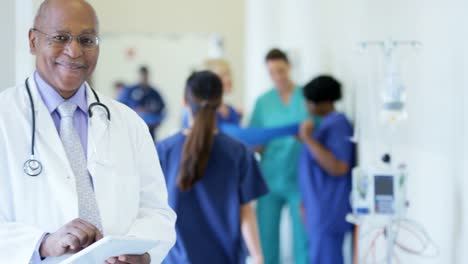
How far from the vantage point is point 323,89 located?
12.3ft

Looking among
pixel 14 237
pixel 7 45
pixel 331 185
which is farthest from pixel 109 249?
pixel 331 185

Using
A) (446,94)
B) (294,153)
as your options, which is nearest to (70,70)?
(446,94)

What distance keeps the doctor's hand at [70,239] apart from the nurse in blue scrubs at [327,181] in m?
2.19

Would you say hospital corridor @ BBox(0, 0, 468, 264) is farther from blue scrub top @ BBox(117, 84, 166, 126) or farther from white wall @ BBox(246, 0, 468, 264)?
blue scrub top @ BBox(117, 84, 166, 126)

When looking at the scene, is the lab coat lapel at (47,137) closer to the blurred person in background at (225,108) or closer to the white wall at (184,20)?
the blurred person in background at (225,108)

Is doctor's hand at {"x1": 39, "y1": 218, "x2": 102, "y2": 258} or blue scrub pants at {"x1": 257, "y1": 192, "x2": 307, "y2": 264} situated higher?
doctor's hand at {"x1": 39, "y1": 218, "x2": 102, "y2": 258}

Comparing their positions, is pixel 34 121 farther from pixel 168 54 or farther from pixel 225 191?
pixel 168 54

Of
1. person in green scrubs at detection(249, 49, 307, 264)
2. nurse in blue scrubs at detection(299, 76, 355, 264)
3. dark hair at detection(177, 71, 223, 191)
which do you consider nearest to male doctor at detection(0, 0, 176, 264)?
dark hair at detection(177, 71, 223, 191)

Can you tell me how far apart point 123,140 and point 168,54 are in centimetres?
602

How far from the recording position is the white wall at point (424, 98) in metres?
2.83

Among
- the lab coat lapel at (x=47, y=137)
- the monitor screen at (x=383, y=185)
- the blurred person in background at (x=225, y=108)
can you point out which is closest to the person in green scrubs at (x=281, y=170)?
the blurred person in background at (x=225, y=108)

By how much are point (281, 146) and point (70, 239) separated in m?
2.74

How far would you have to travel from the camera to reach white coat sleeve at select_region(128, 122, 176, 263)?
173 centimetres

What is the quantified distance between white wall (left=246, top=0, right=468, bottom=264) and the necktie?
158cm
